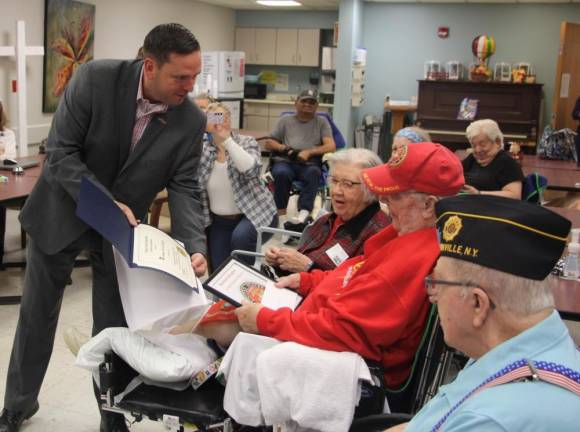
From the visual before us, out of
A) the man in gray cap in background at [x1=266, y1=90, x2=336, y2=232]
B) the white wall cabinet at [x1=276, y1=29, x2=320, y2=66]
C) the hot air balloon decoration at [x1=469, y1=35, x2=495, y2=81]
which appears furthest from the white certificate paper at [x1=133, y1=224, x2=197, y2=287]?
the white wall cabinet at [x1=276, y1=29, x2=320, y2=66]

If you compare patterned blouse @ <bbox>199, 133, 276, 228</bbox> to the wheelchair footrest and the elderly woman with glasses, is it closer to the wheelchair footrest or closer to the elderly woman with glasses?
the elderly woman with glasses

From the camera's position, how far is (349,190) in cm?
264

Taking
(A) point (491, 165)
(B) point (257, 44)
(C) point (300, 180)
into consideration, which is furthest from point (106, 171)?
(B) point (257, 44)

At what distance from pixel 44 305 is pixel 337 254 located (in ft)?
3.60

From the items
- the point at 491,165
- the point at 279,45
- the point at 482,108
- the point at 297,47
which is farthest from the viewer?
the point at 279,45

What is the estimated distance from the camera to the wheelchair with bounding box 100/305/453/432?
183 centimetres

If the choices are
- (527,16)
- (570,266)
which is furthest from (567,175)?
(527,16)

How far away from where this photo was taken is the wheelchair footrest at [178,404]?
183 centimetres

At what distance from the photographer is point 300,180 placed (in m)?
6.21

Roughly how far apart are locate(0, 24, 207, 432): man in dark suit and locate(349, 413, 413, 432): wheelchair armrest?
0.78 metres

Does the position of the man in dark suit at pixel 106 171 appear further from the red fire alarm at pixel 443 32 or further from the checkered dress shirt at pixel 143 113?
the red fire alarm at pixel 443 32

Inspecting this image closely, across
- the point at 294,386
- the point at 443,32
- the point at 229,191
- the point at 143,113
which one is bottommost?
the point at 294,386

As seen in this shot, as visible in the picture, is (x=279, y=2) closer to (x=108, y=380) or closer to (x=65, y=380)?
(x=65, y=380)

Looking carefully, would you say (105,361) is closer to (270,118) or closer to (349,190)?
(349,190)
